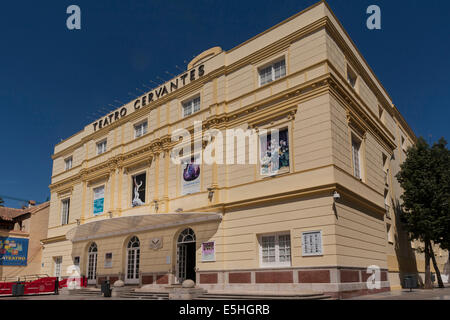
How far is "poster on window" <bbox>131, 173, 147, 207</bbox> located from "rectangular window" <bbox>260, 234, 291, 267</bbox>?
9113 mm

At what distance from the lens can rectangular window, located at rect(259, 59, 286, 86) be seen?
62.8 feet

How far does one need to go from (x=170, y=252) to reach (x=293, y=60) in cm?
1124

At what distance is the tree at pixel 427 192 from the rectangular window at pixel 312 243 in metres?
9.40

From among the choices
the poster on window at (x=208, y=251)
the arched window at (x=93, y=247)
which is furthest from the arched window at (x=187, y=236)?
the arched window at (x=93, y=247)

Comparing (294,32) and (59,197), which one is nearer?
(294,32)

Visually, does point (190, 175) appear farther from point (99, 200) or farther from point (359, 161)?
point (99, 200)

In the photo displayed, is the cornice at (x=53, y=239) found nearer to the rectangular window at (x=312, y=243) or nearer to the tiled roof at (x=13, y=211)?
the tiled roof at (x=13, y=211)

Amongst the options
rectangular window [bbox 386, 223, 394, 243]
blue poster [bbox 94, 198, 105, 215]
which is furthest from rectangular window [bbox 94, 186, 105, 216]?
rectangular window [bbox 386, 223, 394, 243]

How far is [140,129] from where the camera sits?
25984 millimetres
